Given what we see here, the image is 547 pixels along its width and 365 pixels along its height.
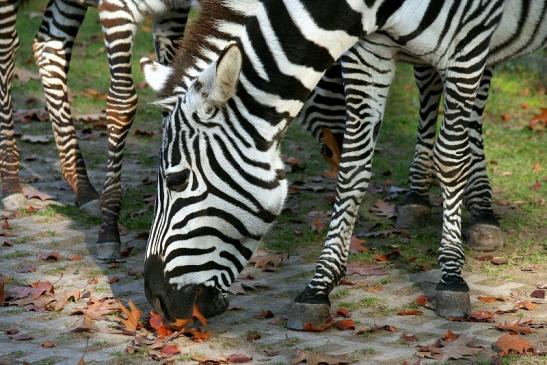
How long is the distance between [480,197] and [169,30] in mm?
2964

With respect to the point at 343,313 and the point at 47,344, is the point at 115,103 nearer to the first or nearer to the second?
the point at 47,344

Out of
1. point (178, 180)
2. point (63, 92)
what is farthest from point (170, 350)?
point (63, 92)

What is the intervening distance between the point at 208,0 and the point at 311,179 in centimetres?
428

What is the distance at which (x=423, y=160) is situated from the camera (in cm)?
844

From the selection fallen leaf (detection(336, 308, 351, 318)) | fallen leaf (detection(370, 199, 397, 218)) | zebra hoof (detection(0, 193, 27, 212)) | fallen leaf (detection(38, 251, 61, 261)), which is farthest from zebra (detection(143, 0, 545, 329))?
zebra hoof (detection(0, 193, 27, 212))

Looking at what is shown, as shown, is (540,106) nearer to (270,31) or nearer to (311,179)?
(311,179)

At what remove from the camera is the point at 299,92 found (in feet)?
18.3

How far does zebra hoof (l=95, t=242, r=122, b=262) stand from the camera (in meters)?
7.51

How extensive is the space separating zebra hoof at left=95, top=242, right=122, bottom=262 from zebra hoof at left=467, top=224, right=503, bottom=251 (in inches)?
108

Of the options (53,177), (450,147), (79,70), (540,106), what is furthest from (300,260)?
(79,70)

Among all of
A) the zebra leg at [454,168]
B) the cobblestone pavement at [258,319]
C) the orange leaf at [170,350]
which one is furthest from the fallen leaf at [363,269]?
the orange leaf at [170,350]

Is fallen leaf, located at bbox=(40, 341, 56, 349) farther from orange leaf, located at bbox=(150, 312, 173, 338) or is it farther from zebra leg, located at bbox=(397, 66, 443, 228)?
zebra leg, located at bbox=(397, 66, 443, 228)

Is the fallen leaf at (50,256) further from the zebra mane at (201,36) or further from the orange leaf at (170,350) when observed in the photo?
the zebra mane at (201,36)

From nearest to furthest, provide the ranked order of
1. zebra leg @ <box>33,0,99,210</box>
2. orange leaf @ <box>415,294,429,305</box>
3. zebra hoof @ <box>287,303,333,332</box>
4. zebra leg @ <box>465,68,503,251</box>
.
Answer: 1. zebra hoof @ <box>287,303,333,332</box>
2. orange leaf @ <box>415,294,429,305</box>
3. zebra leg @ <box>465,68,503,251</box>
4. zebra leg @ <box>33,0,99,210</box>
